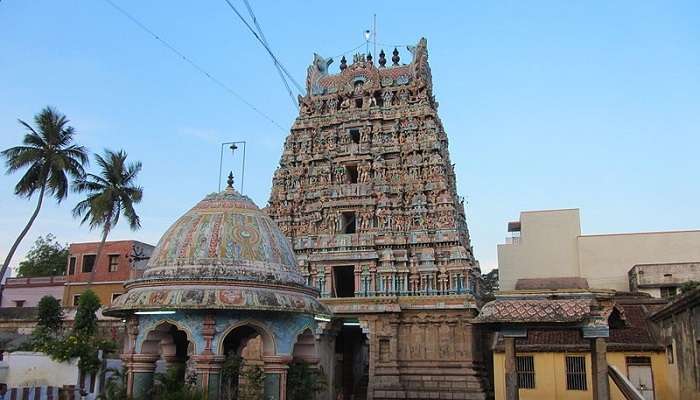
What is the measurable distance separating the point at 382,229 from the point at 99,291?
19.7 m

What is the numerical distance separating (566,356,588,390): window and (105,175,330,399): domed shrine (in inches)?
528

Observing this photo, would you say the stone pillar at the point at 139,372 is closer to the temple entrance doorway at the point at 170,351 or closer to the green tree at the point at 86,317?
the temple entrance doorway at the point at 170,351

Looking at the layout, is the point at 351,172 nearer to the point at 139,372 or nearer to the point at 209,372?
the point at 139,372

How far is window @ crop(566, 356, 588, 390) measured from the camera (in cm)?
2348

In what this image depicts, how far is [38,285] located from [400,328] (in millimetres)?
26178

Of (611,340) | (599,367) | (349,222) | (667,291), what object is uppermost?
(349,222)

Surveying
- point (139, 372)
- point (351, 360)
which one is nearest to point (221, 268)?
point (139, 372)

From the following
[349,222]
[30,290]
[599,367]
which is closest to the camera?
[599,367]

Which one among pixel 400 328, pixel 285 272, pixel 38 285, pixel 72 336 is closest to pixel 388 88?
pixel 400 328

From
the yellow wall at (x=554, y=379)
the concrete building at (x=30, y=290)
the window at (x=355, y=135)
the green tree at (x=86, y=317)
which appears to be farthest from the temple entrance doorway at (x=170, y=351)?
the concrete building at (x=30, y=290)

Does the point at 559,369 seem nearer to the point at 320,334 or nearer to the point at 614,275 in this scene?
the point at 320,334

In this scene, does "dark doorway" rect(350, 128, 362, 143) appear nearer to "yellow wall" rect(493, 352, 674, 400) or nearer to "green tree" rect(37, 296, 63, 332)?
"yellow wall" rect(493, 352, 674, 400)

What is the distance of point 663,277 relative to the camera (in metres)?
32.0

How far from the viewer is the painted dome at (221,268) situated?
1268 centimetres
